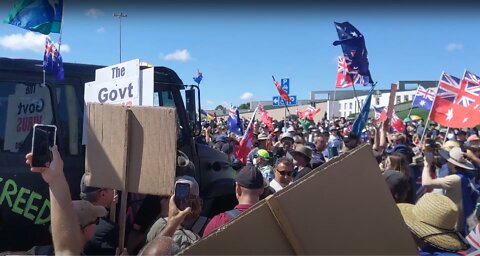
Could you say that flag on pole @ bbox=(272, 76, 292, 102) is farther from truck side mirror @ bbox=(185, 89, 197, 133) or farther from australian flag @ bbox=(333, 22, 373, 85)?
truck side mirror @ bbox=(185, 89, 197, 133)

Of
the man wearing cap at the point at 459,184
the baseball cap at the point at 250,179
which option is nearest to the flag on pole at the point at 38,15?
the baseball cap at the point at 250,179

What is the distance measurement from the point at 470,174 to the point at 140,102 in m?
3.91

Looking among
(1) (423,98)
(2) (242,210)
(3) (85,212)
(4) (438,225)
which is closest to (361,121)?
(2) (242,210)

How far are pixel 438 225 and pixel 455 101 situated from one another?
6869mm

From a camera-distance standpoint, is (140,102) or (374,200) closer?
(374,200)

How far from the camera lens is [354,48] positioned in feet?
24.0

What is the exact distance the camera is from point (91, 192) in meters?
3.45

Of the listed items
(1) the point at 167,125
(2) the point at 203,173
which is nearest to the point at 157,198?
(2) the point at 203,173

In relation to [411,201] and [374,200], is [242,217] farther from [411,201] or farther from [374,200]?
[411,201]

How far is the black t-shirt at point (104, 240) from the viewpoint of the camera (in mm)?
3064

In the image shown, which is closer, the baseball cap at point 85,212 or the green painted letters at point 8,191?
the baseball cap at point 85,212

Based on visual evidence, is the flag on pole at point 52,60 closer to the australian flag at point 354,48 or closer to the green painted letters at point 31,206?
the green painted letters at point 31,206

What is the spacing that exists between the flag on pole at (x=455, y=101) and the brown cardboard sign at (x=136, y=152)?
715 centimetres

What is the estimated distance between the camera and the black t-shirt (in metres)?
3.06
